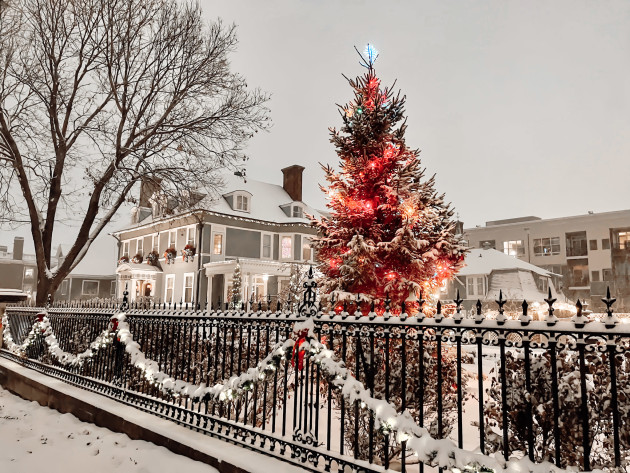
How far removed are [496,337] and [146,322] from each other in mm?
5750

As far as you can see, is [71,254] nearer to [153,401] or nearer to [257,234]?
[153,401]

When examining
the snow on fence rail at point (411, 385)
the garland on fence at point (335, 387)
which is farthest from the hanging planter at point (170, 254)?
the garland on fence at point (335, 387)

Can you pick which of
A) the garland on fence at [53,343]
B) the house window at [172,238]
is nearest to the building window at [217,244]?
the house window at [172,238]

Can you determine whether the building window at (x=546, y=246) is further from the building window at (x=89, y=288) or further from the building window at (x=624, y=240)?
the building window at (x=89, y=288)

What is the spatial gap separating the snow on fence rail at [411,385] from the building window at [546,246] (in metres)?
47.9

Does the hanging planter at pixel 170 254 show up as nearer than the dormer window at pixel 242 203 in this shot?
Yes

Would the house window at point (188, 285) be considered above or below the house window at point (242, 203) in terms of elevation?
below

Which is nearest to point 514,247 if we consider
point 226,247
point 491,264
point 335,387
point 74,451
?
point 491,264

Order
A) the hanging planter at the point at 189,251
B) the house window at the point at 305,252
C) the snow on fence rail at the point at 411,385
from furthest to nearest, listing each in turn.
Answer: the house window at the point at 305,252
the hanging planter at the point at 189,251
the snow on fence rail at the point at 411,385

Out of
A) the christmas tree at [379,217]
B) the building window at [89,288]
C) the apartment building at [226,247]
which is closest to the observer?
the christmas tree at [379,217]

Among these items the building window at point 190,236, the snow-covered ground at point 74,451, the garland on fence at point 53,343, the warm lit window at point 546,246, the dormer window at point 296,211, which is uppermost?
the dormer window at point 296,211

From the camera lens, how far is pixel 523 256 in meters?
51.4

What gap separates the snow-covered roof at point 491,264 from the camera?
3800cm

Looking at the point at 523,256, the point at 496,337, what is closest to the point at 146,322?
the point at 496,337
